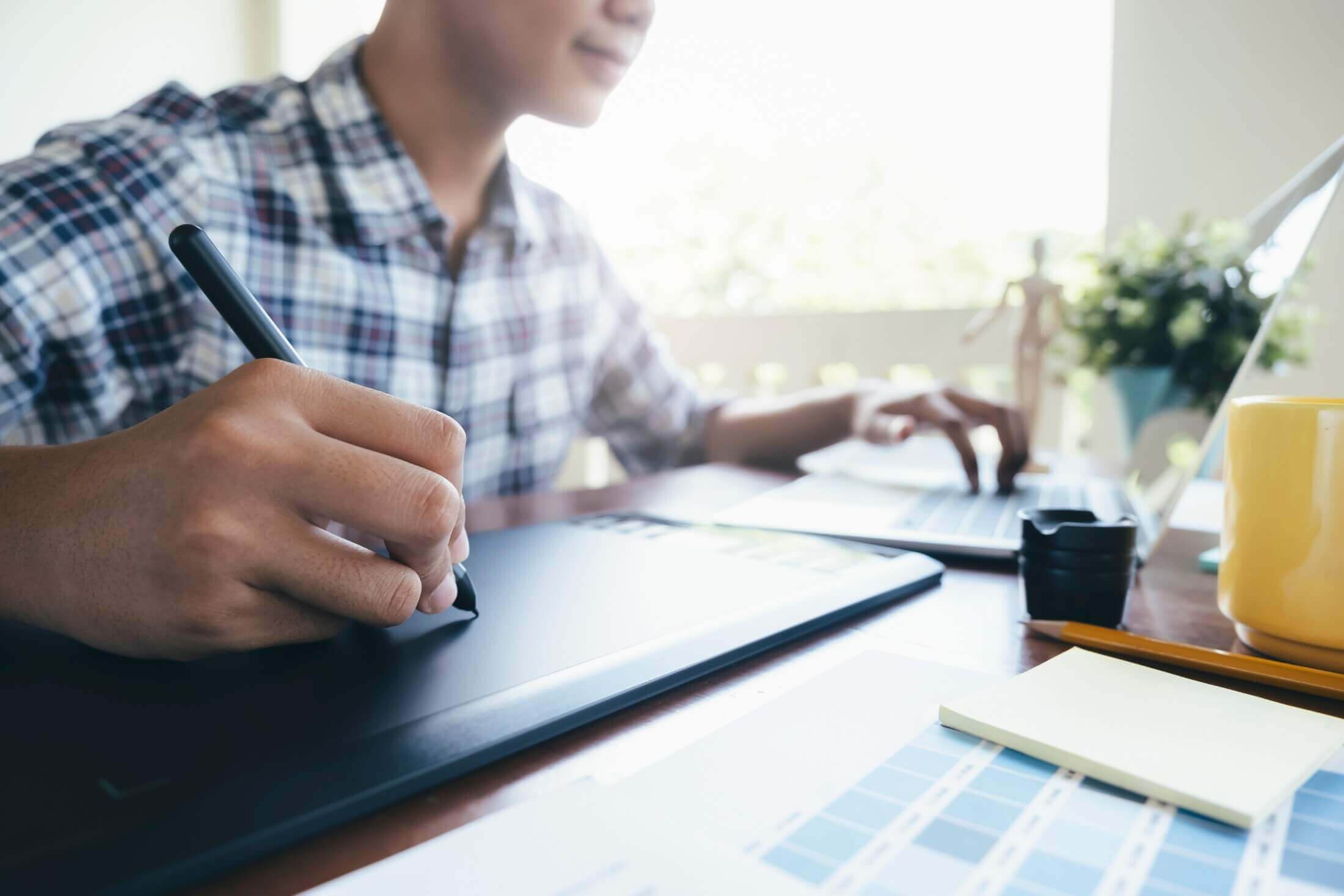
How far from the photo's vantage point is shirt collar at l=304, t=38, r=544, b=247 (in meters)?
0.69

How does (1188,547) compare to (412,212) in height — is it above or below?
below

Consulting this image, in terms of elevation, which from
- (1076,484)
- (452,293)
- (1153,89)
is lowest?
(1076,484)

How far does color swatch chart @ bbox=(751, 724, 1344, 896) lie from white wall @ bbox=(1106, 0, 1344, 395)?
44.3 inches

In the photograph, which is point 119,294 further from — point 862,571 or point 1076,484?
point 1076,484

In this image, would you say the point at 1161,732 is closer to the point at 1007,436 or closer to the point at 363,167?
the point at 1007,436

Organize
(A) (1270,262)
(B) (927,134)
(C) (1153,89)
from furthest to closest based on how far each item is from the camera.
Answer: (B) (927,134) < (C) (1153,89) < (A) (1270,262)

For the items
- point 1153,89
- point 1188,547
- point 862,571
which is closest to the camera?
point 862,571

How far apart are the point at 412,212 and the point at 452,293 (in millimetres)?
82

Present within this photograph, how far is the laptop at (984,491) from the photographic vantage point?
461 millimetres

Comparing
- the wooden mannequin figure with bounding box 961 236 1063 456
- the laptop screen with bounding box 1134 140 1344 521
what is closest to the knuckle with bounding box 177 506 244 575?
the laptop screen with bounding box 1134 140 1344 521

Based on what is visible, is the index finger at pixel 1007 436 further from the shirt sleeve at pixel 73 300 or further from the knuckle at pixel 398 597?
the shirt sleeve at pixel 73 300

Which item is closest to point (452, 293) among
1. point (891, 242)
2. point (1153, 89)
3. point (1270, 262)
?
point (1270, 262)

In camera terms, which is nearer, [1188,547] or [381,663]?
[381,663]

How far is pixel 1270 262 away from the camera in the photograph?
0.70 m
